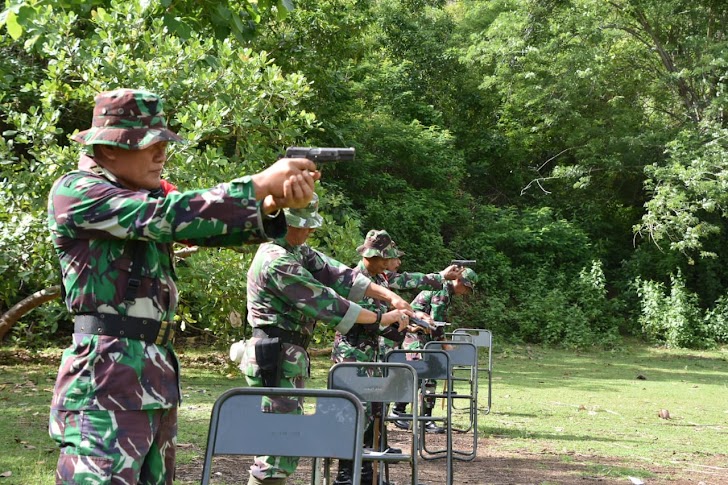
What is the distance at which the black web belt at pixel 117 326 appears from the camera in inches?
123

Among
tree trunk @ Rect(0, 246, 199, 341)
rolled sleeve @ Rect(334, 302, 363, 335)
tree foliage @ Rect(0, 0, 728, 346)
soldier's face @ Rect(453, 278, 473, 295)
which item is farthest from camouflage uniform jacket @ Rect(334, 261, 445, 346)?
tree foliage @ Rect(0, 0, 728, 346)

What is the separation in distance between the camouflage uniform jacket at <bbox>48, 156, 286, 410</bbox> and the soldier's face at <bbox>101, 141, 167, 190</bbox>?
3cm

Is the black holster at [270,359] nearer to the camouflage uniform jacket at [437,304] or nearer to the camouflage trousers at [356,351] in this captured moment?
the camouflage trousers at [356,351]

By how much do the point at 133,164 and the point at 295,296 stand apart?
1885 mm

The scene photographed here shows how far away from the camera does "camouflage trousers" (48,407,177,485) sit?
9.92 ft

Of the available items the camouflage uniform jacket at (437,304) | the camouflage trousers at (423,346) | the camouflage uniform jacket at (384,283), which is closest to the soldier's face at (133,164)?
the camouflage uniform jacket at (384,283)

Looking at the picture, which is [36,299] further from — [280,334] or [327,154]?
[327,154]

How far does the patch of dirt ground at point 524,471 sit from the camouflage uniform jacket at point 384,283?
1147mm

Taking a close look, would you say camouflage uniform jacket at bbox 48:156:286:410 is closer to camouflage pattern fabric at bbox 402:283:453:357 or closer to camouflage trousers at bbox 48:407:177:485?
camouflage trousers at bbox 48:407:177:485

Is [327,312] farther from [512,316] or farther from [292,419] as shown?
[512,316]

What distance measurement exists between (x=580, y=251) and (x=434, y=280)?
57.6ft

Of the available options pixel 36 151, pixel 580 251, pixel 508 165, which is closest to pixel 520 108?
pixel 508 165

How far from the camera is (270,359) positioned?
513 cm

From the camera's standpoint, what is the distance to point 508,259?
26.6 meters
